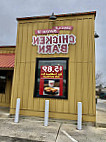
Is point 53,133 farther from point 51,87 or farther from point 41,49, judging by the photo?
point 41,49

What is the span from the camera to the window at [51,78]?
595 centimetres

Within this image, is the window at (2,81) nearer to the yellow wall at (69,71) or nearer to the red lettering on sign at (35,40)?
the yellow wall at (69,71)

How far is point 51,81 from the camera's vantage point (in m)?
6.09

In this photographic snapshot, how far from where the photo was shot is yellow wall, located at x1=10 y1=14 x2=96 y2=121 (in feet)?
18.6

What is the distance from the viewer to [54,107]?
584 cm

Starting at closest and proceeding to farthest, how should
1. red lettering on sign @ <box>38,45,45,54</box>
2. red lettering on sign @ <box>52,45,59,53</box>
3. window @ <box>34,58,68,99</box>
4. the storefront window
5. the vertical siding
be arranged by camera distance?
1. window @ <box>34,58,68,99</box>
2. red lettering on sign @ <box>52,45,59,53</box>
3. red lettering on sign @ <box>38,45,45,54</box>
4. the vertical siding
5. the storefront window

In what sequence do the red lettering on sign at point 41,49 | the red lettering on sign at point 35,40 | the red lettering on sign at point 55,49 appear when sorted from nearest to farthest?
the red lettering on sign at point 55,49 < the red lettering on sign at point 41,49 < the red lettering on sign at point 35,40

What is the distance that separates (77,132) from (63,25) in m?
5.04

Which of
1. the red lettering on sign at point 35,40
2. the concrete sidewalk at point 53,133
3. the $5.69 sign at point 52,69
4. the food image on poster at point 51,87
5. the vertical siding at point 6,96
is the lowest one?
the concrete sidewalk at point 53,133

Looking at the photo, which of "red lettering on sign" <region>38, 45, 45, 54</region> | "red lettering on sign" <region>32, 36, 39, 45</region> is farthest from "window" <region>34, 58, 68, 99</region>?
"red lettering on sign" <region>32, 36, 39, 45</region>

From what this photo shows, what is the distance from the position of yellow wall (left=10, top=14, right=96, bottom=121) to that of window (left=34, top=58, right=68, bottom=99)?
21 centimetres

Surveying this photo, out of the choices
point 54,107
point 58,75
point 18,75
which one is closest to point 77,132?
point 54,107

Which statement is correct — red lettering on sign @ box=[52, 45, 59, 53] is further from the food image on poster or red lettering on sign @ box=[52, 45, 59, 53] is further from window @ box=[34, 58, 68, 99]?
the food image on poster

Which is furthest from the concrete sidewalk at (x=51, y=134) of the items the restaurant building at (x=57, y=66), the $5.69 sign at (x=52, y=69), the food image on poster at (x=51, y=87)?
the $5.69 sign at (x=52, y=69)
